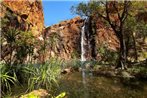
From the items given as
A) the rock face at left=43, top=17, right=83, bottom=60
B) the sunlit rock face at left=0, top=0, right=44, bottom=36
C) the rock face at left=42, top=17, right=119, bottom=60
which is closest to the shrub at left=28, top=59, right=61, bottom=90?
the rock face at left=42, top=17, right=119, bottom=60

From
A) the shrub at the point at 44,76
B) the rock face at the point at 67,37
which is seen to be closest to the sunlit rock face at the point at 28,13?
the rock face at the point at 67,37

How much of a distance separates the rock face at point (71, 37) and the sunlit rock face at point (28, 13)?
11.9m

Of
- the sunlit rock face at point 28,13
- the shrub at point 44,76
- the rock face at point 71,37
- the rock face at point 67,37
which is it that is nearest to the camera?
the shrub at point 44,76

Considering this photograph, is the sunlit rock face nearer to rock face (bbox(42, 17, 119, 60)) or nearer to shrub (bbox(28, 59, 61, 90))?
rock face (bbox(42, 17, 119, 60))

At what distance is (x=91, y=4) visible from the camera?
4316 cm

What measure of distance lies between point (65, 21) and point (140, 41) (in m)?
22.7

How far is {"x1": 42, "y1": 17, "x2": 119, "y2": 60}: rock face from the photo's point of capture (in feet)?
238

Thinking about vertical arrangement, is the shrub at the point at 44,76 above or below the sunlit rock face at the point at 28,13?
below

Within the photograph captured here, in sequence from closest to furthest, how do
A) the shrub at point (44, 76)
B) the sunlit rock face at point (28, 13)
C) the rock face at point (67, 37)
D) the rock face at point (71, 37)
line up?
the shrub at point (44, 76)
the rock face at point (71, 37)
the rock face at point (67, 37)
the sunlit rock face at point (28, 13)

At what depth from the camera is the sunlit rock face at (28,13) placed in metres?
88.1

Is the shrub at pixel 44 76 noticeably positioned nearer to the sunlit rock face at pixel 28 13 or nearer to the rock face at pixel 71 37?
the rock face at pixel 71 37

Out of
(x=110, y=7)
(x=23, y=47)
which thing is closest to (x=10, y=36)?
(x=23, y=47)

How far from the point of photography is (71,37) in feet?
250

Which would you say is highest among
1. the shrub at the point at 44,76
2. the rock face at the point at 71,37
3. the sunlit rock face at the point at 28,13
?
the sunlit rock face at the point at 28,13
